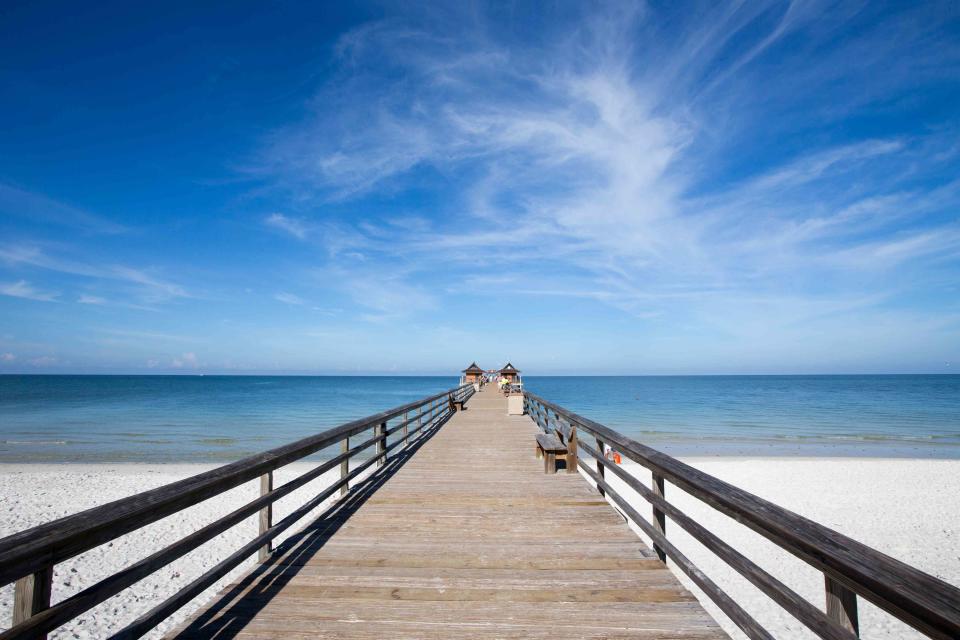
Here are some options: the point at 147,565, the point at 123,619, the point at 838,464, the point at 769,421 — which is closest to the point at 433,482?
the point at 147,565

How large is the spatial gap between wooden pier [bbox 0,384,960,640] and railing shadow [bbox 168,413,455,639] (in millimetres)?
12

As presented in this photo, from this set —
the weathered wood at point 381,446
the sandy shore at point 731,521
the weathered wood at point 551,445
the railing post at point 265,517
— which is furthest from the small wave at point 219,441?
the railing post at point 265,517

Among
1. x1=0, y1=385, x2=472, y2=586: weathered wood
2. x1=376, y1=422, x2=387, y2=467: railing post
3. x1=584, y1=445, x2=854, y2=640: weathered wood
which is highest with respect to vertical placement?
x1=0, y1=385, x2=472, y2=586: weathered wood

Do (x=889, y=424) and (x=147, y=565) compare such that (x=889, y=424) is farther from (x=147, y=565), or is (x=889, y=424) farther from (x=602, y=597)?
(x=147, y=565)

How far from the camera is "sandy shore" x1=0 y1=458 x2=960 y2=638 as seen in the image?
21.8 ft

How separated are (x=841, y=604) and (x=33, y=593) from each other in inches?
118

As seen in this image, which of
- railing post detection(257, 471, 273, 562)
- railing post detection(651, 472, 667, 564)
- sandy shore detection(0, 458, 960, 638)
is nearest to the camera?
railing post detection(651, 472, 667, 564)

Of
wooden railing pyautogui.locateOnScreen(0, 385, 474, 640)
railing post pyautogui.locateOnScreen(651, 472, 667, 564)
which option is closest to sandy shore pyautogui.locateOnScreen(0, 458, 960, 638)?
railing post pyautogui.locateOnScreen(651, 472, 667, 564)

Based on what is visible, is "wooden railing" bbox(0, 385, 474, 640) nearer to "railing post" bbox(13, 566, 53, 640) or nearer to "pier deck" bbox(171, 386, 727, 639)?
"railing post" bbox(13, 566, 53, 640)

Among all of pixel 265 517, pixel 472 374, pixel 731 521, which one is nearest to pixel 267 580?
pixel 265 517

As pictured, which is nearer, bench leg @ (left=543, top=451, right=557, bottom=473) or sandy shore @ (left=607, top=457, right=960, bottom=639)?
bench leg @ (left=543, top=451, right=557, bottom=473)

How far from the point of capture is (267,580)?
10.2ft

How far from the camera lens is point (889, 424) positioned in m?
30.1

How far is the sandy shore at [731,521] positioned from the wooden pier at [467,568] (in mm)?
4234
